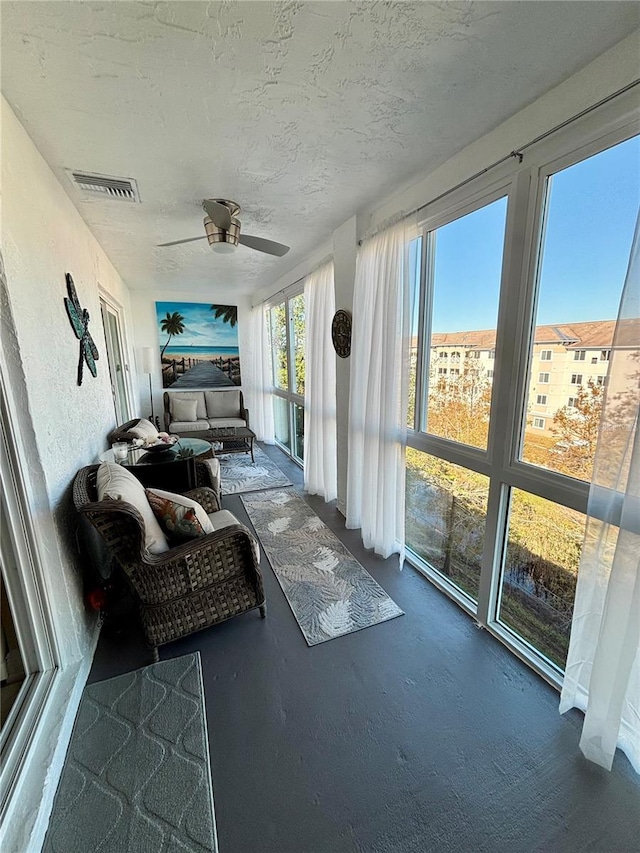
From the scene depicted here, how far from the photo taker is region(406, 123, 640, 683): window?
1306 mm

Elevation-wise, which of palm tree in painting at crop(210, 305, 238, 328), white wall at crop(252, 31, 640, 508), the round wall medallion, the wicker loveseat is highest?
white wall at crop(252, 31, 640, 508)

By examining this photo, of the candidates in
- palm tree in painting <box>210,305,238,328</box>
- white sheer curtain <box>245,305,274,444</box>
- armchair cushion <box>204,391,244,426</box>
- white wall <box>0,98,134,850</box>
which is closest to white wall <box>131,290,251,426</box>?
palm tree in painting <box>210,305,238,328</box>

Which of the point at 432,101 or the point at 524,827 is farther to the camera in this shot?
the point at 432,101

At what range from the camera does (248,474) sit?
423 centimetres

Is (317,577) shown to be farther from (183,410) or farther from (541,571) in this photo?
(183,410)

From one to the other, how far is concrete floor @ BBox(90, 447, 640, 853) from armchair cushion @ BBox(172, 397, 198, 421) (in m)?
3.83

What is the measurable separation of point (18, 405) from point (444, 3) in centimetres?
196

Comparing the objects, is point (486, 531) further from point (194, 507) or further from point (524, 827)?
point (194, 507)

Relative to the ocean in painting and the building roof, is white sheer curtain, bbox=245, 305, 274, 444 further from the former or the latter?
the building roof

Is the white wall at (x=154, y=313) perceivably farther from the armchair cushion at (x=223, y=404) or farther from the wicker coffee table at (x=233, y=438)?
the wicker coffee table at (x=233, y=438)

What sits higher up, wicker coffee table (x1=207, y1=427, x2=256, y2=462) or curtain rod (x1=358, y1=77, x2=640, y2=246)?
curtain rod (x1=358, y1=77, x2=640, y2=246)

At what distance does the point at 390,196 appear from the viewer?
222cm

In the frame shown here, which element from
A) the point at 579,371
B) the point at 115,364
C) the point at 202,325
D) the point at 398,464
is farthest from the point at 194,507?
the point at 202,325

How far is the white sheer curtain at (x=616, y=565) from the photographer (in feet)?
3.56
